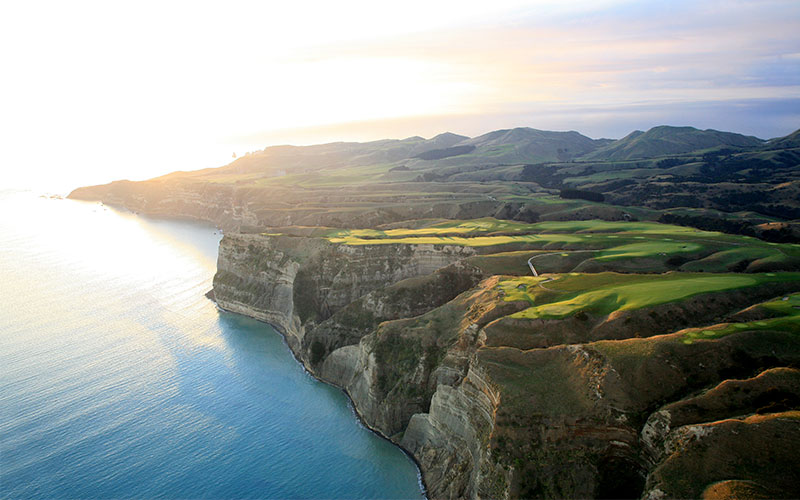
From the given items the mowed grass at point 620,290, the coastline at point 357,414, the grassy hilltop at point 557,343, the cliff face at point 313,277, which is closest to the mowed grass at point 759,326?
the grassy hilltop at point 557,343

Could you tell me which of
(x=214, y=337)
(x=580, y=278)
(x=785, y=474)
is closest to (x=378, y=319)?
(x=580, y=278)

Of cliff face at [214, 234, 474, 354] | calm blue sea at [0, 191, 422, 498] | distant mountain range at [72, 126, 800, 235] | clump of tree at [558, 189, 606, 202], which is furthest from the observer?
clump of tree at [558, 189, 606, 202]

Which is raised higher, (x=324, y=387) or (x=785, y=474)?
(x=785, y=474)

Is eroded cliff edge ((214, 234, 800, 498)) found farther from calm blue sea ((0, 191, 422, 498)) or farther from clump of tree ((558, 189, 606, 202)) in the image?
clump of tree ((558, 189, 606, 202))

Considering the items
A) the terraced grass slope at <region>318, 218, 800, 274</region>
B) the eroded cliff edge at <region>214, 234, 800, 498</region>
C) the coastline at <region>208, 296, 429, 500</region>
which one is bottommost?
the coastline at <region>208, 296, 429, 500</region>

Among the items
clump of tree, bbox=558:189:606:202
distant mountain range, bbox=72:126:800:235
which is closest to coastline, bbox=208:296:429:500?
distant mountain range, bbox=72:126:800:235

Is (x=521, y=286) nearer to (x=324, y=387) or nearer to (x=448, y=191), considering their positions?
(x=324, y=387)
